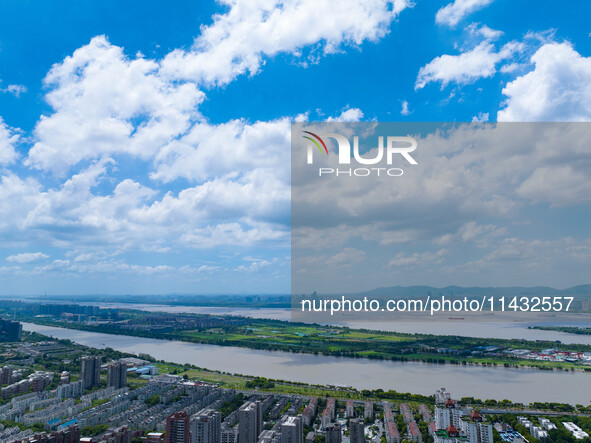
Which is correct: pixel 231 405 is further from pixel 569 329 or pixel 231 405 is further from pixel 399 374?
pixel 569 329

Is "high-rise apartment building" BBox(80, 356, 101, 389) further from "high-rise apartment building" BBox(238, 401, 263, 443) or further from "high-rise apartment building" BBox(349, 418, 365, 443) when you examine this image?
"high-rise apartment building" BBox(349, 418, 365, 443)

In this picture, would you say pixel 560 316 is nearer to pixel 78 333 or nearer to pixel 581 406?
pixel 581 406

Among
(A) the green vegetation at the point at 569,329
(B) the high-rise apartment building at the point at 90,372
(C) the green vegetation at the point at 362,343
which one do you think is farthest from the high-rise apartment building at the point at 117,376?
(A) the green vegetation at the point at 569,329

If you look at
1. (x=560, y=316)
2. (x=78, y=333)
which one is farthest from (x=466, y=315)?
(x=78, y=333)

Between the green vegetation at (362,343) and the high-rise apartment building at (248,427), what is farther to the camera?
the green vegetation at (362,343)

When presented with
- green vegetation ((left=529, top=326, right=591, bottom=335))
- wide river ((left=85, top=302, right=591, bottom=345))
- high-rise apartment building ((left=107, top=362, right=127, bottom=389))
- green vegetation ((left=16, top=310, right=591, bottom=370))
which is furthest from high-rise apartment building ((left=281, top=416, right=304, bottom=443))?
green vegetation ((left=529, top=326, right=591, bottom=335))

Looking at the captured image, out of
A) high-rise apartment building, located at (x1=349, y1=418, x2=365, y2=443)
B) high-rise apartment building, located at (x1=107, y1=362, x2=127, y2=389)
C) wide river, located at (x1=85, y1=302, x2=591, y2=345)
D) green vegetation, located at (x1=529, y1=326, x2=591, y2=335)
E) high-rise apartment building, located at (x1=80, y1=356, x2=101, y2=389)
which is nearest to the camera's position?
high-rise apartment building, located at (x1=349, y1=418, x2=365, y2=443)

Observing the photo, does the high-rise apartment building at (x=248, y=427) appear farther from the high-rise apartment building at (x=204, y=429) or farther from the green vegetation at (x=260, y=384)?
the green vegetation at (x=260, y=384)

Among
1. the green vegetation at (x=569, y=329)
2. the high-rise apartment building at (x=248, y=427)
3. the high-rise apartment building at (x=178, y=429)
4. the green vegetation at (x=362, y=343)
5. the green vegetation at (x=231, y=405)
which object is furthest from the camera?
the green vegetation at (x=569, y=329)
